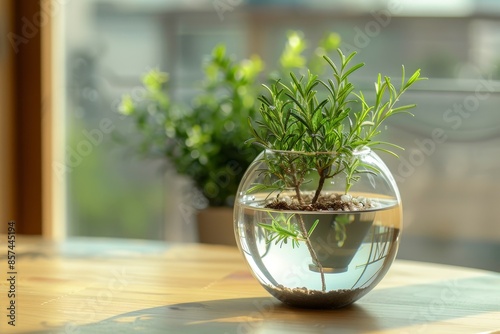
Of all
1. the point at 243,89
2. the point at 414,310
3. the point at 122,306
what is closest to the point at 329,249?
the point at 414,310

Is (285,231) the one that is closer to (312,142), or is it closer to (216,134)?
(312,142)

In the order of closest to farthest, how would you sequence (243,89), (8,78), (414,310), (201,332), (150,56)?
(201,332) → (414,310) → (243,89) → (8,78) → (150,56)

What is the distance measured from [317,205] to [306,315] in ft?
0.55

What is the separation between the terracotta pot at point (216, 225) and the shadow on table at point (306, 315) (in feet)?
3.28

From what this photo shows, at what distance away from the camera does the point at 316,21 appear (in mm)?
2836

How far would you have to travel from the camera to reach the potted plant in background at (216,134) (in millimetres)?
2295

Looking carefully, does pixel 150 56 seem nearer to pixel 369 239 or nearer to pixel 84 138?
pixel 84 138

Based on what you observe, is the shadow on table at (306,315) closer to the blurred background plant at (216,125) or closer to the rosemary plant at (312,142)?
→ the rosemary plant at (312,142)

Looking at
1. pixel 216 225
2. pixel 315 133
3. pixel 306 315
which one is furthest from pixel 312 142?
pixel 216 225

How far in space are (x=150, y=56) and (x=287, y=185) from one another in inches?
79.7

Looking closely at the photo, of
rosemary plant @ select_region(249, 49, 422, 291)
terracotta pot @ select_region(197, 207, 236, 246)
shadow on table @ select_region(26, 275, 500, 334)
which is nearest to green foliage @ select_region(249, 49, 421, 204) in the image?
rosemary plant @ select_region(249, 49, 422, 291)

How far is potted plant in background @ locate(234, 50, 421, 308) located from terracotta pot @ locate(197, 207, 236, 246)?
109cm

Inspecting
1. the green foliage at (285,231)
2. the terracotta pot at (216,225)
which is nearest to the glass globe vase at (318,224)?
the green foliage at (285,231)

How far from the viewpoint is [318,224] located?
1.08 meters
